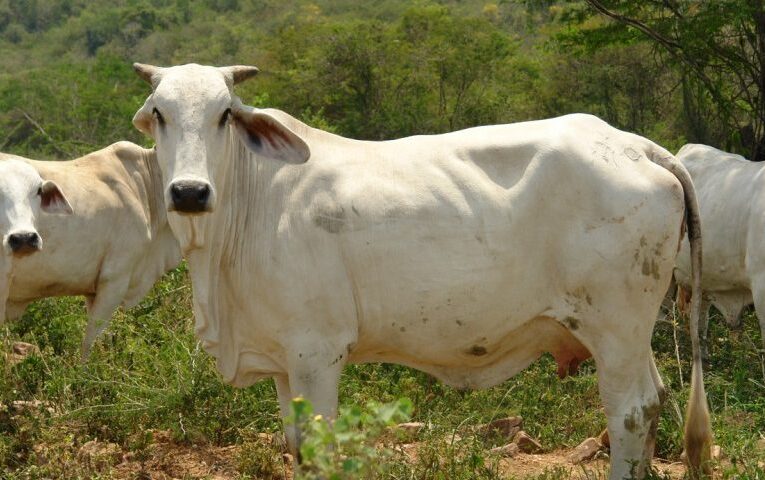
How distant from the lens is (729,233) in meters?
7.81

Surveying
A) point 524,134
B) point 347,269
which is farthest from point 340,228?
point 524,134

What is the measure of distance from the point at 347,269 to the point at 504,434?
190 centimetres

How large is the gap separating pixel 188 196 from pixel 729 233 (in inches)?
190

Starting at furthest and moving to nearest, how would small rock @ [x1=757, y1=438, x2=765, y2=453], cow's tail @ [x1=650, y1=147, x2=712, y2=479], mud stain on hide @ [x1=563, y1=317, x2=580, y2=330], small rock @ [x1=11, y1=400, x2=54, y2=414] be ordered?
1. small rock @ [x1=11, y1=400, x2=54, y2=414]
2. small rock @ [x1=757, y1=438, x2=765, y2=453]
3. cow's tail @ [x1=650, y1=147, x2=712, y2=479]
4. mud stain on hide @ [x1=563, y1=317, x2=580, y2=330]

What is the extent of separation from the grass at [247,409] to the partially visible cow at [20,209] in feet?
2.11

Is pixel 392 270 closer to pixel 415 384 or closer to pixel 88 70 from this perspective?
pixel 415 384

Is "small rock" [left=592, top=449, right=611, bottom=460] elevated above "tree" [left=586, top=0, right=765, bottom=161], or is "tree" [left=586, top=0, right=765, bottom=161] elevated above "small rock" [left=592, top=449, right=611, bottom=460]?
"tree" [left=586, top=0, right=765, bottom=161]

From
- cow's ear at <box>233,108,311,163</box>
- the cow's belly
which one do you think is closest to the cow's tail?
cow's ear at <box>233,108,311,163</box>

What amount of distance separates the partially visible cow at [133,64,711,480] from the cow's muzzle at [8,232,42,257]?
212 cm

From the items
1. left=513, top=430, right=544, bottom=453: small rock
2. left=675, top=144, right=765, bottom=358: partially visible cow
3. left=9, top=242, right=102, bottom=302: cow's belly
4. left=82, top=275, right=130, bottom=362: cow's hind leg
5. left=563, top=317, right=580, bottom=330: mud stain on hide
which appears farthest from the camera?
left=82, top=275, right=130, bottom=362: cow's hind leg

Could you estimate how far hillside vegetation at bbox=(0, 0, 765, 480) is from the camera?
18.3ft

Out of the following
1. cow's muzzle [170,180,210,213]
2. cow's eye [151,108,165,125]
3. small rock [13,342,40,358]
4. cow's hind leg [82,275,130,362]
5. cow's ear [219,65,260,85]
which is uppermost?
cow's ear [219,65,260,85]

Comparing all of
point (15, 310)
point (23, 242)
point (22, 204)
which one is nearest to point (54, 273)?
point (15, 310)

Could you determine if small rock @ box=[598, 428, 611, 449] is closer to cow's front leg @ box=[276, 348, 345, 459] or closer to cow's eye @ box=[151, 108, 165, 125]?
cow's front leg @ box=[276, 348, 345, 459]
